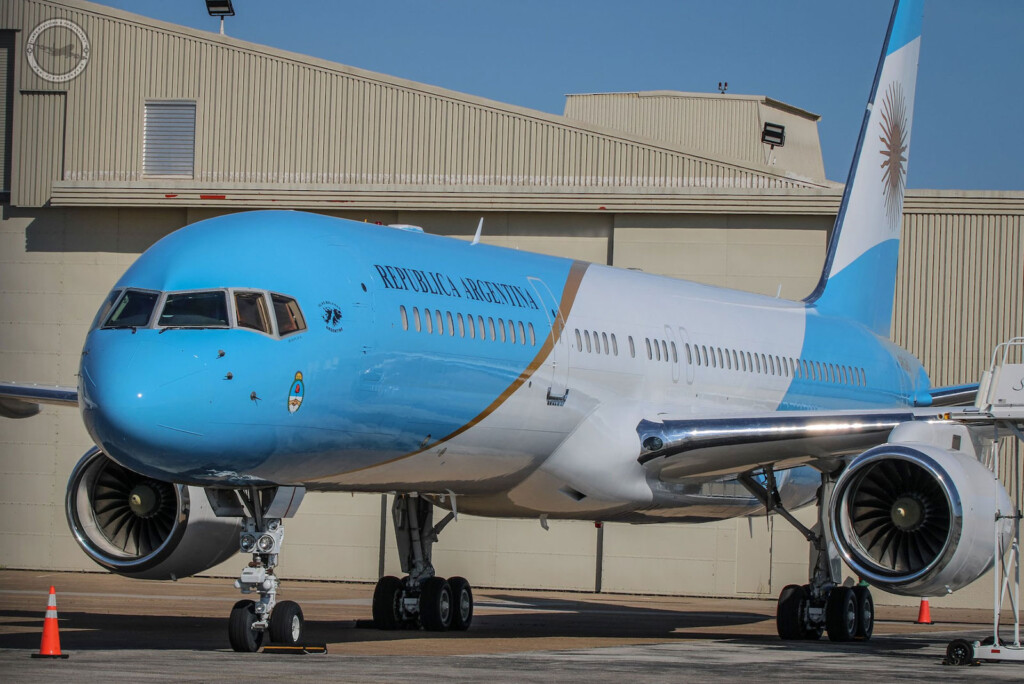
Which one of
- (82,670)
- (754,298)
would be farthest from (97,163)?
(82,670)

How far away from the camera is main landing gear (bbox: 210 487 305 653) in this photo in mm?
11789

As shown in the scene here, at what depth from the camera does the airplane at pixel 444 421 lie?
37.7 feet

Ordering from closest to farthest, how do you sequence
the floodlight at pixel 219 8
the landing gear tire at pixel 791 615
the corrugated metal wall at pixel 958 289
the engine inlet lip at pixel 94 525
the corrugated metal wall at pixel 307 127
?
1. the engine inlet lip at pixel 94 525
2. the landing gear tire at pixel 791 615
3. the corrugated metal wall at pixel 958 289
4. the corrugated metal wall at pixel 307 127
5. the floodlight at pixel 219 8

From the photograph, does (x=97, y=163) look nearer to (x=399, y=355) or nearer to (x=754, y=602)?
(x=754, y=602)

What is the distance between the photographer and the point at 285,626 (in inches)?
467

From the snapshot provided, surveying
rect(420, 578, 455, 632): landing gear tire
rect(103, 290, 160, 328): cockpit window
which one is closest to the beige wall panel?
rect(420, 578, 455, 632): landing gear tire

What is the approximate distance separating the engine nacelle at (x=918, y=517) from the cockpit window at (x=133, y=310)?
21.0 feet

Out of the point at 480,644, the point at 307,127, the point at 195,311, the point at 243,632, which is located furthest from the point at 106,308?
the point at 307,127

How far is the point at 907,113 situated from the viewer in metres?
25.8

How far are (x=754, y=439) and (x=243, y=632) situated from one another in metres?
6.10

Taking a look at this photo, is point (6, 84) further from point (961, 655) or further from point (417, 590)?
point (961, 655)

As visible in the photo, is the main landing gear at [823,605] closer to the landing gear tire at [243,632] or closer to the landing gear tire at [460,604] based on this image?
the landing gear tire at [460,604]

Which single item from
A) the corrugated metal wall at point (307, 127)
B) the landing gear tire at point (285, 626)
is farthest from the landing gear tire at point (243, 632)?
the corrugated metal wall at point (307, 127)

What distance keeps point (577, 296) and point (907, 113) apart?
38.8 ft
